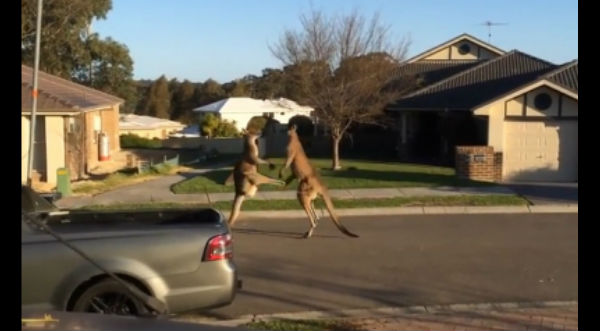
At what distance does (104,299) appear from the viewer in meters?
7.18

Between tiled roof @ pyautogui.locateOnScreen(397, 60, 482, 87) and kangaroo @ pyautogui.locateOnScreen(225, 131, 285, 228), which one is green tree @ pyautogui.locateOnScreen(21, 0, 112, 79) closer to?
tiled roof @ pyautogui.locateOnScreen(397, 60, 482, 87)

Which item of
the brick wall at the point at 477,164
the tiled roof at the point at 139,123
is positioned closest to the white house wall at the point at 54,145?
the brick wall at the point at 477,164

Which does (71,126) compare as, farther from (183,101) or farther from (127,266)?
(183,101)

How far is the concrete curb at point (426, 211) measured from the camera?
1739 cm

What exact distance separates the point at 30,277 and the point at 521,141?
2185 cm

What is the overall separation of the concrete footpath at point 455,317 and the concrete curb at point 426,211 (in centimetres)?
871

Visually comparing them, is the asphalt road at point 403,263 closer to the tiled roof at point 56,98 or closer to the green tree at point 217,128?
the tiled roof at point 56,98

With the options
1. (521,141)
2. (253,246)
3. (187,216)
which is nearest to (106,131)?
(521,141)

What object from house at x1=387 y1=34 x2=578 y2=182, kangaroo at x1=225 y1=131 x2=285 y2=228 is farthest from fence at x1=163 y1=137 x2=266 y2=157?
kangaroo at x1=225 y1=131 x2=285 y2=228

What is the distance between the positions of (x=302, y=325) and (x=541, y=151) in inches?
795

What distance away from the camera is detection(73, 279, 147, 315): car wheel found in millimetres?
7102

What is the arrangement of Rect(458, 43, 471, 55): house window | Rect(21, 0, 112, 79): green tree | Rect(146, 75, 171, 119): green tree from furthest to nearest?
Rect(146, 75, 171, 119): green tree → Rect(458, 43, 471, 55): house window → Rect(21, 0, 112, 79): green tree

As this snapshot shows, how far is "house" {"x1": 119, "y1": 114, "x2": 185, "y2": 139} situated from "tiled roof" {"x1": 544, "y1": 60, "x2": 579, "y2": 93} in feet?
120

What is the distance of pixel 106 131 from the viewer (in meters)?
37.9
